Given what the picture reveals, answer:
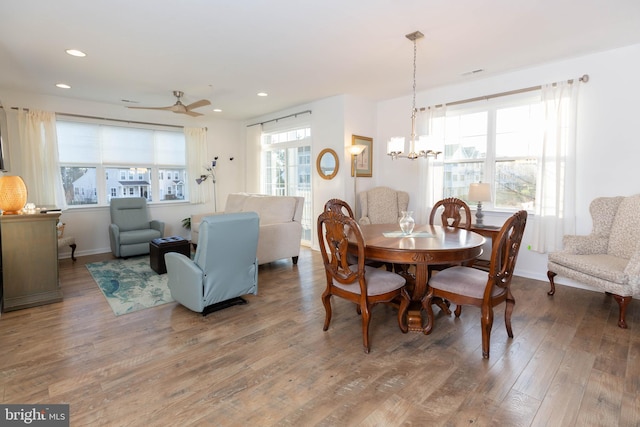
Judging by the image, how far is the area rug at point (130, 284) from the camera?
10.5ft

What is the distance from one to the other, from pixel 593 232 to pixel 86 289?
220 inches

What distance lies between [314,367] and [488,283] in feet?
4.31

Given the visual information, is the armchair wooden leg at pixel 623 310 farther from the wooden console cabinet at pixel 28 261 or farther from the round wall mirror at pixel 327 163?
the wooden console cabinet at pixel 28 261

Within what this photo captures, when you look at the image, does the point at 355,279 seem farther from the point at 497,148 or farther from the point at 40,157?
the point at 40,157

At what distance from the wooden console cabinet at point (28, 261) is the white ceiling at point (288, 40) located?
172cm

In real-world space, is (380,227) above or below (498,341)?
above

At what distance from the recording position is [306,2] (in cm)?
240

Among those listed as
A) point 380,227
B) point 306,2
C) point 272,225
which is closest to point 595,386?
point 380,227

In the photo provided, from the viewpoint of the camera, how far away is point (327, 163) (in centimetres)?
533

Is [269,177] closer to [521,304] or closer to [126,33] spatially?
[126,33]

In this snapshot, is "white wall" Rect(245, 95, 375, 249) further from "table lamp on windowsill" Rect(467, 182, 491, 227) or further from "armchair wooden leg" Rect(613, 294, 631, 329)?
"armchair wooden leg" Rect(613, 294, 631, 329)

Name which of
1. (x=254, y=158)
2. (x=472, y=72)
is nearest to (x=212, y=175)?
(x=254, y=158)

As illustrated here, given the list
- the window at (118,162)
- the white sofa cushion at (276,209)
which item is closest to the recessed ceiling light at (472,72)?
the white sofa cushion at (276,209)

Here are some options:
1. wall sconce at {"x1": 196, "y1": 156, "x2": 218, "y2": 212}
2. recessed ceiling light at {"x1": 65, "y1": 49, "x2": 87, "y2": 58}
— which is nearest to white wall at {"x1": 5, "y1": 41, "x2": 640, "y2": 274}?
wall sconce at {"x1": 196, "y1": 156, "x2": 218, "y2": 212}
